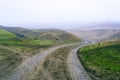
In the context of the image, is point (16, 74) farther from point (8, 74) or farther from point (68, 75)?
point (68, 75)

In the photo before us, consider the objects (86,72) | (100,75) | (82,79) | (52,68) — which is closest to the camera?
(82,79)

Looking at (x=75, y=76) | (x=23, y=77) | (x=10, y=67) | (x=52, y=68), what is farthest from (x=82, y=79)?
(x=10, y=67)

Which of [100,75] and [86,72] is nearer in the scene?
[100,75]

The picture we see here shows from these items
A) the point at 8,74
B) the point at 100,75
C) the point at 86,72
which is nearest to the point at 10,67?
the point at 8,74

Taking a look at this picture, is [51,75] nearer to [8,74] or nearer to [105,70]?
[8,74]

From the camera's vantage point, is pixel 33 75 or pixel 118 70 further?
pixel 118 70

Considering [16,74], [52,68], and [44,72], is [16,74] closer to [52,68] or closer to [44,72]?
[44,72]

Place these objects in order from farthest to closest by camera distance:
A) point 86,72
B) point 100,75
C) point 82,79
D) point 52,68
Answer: point 52,68
point 86,72
point 100,75
point 82,79
